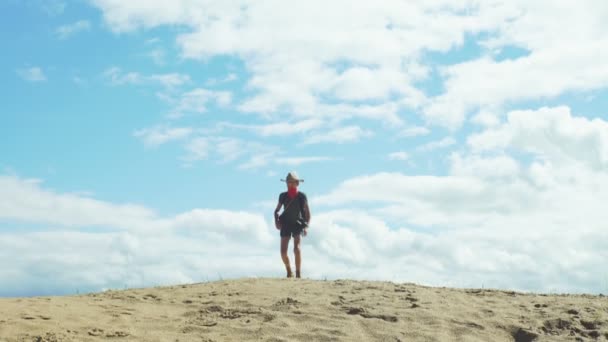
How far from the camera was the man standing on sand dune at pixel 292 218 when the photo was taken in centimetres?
1367

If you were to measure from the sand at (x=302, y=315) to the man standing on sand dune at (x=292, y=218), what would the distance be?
1872mm

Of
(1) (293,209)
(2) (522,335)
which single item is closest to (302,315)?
(2) (522,335)

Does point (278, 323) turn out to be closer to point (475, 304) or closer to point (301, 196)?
point (475, 304)

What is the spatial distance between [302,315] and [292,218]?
424 centimetres

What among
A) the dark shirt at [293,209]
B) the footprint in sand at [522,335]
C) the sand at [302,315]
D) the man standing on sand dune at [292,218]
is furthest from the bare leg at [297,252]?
the footprint in sand at [522,335]

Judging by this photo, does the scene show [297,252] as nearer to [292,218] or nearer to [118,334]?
[292,218]

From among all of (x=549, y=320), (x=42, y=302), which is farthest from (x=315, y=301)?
(x=42, y=302)

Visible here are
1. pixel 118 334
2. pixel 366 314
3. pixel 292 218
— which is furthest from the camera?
pixel 292 218

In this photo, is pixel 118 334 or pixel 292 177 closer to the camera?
pixel 118 334

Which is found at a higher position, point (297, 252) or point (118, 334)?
point (297, 252)

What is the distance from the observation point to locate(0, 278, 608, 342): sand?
876 centimetres

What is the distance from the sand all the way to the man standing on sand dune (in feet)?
6.14

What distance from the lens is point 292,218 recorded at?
13.7 m

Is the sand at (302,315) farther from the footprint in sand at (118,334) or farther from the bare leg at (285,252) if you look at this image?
the bare leg at (285,252)
